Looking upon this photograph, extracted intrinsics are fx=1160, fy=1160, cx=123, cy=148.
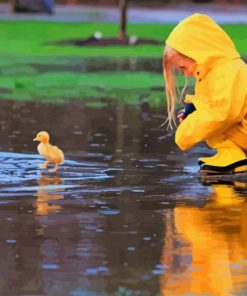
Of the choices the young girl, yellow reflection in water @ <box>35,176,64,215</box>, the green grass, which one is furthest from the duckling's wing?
the green grass

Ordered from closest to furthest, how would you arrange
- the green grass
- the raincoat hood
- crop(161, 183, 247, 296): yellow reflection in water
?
crop(161, 183, 247, 296): yellow reflection in water, the raincoat hood, the green grass

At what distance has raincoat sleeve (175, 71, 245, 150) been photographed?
8.26m

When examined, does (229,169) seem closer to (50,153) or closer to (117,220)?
(50,153)

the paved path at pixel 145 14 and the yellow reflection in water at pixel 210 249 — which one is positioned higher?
the yellow reflection in water at pixel 210 249

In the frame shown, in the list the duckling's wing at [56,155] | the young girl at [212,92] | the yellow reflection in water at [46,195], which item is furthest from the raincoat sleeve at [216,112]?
the yellow reflection in water at [46,195]

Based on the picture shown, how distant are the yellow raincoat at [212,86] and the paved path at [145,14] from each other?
24063 mm

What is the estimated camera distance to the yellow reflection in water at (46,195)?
7052 mm

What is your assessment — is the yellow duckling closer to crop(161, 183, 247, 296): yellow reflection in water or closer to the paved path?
crop(161, 183, 247, 296): yellow reflection in water

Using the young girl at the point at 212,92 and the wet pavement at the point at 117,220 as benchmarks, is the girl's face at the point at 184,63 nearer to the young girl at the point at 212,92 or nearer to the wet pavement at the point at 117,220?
the young girl at the point at 212,92

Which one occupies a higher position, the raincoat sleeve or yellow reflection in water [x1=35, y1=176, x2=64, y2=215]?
the raincoat sleeve

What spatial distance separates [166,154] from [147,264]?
381cm

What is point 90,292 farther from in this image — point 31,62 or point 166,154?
point 31,62

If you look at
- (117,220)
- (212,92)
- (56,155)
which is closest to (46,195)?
(117,220)

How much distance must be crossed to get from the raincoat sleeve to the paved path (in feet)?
79.7
